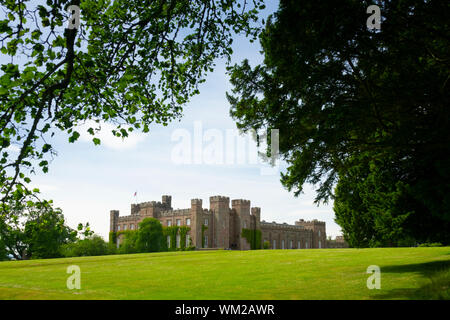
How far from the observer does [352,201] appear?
15.9m

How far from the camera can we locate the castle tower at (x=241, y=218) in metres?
73.0

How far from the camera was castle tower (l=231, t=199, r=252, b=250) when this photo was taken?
7300 centimetres

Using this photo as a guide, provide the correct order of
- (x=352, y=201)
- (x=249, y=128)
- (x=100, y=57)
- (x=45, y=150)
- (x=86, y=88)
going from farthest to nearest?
(x=352, y=201) → (x=249, y=128) → (x=100, y=57) → (x=86, y=88) → (x=45, y=150)

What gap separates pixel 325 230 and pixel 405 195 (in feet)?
276

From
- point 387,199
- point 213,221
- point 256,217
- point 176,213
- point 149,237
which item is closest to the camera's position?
point 387,199

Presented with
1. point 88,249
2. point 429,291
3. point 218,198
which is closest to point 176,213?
point 218,198

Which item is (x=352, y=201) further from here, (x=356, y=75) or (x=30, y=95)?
(x=30, y=95)

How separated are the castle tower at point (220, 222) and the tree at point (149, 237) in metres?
13.2

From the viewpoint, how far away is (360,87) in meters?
10.8

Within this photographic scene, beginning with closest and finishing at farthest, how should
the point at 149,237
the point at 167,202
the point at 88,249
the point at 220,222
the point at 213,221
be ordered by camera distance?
1. the point at 149,237
2. the point at 88,249
3. the point at 220,222
4. the point at 213,221
5. the point at 167,202

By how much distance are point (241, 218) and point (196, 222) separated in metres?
9.60

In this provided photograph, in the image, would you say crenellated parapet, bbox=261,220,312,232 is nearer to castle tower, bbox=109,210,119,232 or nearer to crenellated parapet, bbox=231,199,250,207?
crenellated parapet, bbox=231,199,250,207

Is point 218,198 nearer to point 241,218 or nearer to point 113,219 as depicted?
point 241,218
